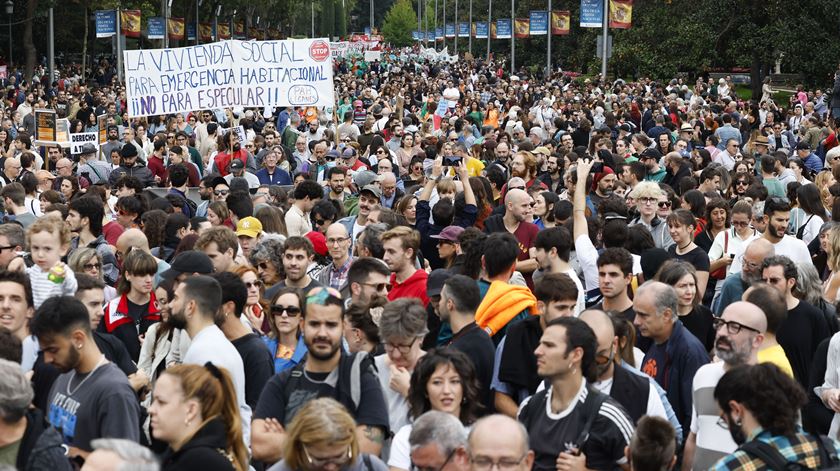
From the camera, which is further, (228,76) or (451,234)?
(228,76)

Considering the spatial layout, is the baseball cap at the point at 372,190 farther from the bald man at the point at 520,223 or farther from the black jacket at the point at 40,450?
the black jacket at the point at 40,450

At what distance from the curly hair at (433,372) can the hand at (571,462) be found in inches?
23.3

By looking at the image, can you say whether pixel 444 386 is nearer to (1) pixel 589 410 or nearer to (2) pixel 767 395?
(1) pixel 589 410

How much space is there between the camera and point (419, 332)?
6.52 metres

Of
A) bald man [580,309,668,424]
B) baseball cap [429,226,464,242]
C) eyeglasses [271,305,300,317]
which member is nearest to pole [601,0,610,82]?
baseball cap [429,226,464,242]

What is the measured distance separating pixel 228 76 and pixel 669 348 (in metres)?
13.5

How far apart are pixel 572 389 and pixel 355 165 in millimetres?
11156

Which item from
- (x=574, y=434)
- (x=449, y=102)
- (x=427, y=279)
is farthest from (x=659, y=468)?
(x=449, y=102)

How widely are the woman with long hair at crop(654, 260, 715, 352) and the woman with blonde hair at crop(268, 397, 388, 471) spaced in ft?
11.2

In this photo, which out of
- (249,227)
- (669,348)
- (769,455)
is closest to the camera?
(769,455)

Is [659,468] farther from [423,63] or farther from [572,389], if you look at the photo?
[423,63]

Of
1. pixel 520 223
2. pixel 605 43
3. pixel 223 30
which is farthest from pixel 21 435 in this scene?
pixel 223 30

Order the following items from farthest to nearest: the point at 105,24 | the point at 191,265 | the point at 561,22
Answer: the point at 561,22 → the point at 105,24 → the point at 191,265

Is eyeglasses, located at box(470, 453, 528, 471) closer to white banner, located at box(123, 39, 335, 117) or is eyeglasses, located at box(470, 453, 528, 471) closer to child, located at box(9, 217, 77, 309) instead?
child, located at box(9, 217, 77, 309)
